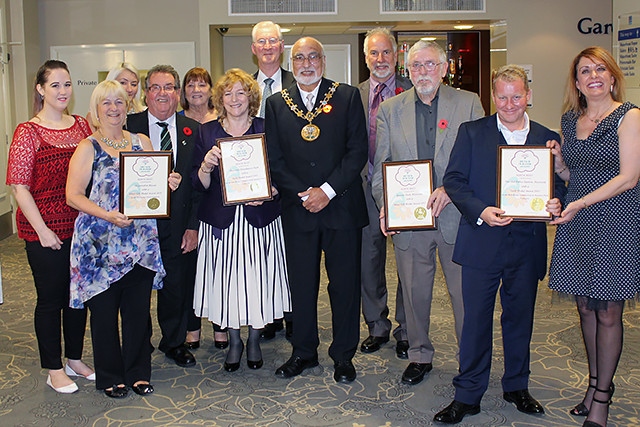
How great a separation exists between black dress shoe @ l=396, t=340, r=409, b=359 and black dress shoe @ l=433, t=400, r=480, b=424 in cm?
87

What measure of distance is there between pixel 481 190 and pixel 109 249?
1.86 meters

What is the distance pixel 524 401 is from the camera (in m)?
3.43

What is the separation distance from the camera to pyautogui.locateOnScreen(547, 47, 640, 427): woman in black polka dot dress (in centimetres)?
307

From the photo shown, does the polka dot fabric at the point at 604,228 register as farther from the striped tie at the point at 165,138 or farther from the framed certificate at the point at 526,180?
the striped tie at the point at 165,138

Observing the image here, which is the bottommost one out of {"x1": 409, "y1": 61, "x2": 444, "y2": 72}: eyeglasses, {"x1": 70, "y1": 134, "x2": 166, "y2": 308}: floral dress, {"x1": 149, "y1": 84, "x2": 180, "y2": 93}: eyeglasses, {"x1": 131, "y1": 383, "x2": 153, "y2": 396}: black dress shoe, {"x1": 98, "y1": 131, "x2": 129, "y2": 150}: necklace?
{"x1": 131, "y1": 383, "x2": 153, "y2": 396}: black dress shoe

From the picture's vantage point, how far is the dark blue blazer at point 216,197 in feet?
12.8

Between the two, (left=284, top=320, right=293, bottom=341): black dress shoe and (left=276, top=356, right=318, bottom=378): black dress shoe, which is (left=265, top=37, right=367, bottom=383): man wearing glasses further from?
(left=284, top=320, right=293, bottom=341): black dress shoe

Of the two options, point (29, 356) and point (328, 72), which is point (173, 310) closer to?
point (29, 356)

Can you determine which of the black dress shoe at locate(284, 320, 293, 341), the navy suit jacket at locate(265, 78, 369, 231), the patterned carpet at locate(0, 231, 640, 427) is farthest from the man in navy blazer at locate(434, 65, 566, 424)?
the black dress shoe at locate(284, 320, 293, 341)

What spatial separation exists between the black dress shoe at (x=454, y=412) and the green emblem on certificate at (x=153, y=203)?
171cm

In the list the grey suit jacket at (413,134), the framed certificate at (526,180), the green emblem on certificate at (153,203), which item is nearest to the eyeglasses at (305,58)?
the grey suit jacket at (413,134)

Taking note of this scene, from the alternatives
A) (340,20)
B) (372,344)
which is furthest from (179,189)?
(340,20)

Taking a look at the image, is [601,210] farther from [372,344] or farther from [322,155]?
[372,344]

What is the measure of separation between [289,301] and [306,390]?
0.54 meters
